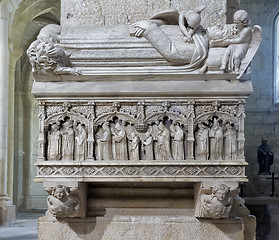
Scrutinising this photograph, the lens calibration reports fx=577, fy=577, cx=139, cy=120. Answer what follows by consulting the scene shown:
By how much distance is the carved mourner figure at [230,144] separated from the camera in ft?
14.2

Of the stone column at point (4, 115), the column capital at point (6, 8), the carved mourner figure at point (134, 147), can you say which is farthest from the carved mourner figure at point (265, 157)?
the carved mourner figure at point (134, 147)

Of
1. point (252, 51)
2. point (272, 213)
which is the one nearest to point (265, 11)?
point (272, 213)

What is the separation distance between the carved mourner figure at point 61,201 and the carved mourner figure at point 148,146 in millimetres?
634

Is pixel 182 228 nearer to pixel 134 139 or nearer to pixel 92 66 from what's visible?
pixel 134 139

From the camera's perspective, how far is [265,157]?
18.0 metres

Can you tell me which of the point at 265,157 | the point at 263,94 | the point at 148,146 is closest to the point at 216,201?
the point at 148,146

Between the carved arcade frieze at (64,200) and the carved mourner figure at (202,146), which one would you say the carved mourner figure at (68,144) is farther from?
the carved mourner figure at (202,146)

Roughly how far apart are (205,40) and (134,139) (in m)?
0.94

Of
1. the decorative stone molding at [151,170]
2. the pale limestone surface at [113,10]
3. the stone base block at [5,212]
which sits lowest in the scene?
the stone base block at [5,212]

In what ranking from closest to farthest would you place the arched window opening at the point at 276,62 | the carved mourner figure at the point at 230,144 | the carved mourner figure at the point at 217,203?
the carved mourner figure at the point at 217,203, the carved mourner figure at the point at 230,144, the arched window opening at the point at 276,62

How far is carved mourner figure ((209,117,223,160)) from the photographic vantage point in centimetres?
435

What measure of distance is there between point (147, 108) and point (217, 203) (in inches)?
35.0

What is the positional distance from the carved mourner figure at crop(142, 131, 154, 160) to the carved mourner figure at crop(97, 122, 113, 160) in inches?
Result: 10.3

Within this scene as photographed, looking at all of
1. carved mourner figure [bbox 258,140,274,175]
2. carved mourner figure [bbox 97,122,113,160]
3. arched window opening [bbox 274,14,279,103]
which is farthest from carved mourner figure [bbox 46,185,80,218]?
arched window opening [bbox 274,14,279,103]
